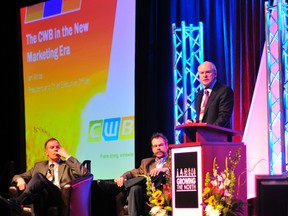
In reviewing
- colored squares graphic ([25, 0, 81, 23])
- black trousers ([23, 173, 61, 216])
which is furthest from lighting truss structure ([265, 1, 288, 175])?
colored squares graphic ([25, 0, 81, 23])

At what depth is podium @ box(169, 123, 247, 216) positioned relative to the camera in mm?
4320

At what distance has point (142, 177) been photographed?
5.62 metres

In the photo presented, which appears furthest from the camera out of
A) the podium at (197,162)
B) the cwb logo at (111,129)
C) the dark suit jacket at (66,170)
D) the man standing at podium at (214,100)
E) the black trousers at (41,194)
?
the cwb logo at (111,129)

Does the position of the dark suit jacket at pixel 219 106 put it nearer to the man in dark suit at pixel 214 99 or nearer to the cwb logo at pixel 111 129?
the man in dark suit at pixel 214 99

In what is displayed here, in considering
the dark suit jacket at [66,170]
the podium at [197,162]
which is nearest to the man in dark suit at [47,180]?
the dark suit jacket at [66,170]

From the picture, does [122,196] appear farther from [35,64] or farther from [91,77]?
[35,64]

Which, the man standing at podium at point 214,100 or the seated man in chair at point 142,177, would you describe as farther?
the seated man in chair at point 142,177

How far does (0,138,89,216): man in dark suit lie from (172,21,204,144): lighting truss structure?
1.14m

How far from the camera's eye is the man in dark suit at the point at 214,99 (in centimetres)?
473

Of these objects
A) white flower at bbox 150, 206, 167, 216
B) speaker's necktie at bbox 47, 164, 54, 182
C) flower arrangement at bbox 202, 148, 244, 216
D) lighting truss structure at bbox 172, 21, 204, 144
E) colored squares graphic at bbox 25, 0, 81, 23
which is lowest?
white flower at bbox 150, 206, 167, 216

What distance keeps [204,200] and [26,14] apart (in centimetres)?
482

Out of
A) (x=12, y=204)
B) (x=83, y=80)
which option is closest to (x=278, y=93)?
(x=83, y=80)

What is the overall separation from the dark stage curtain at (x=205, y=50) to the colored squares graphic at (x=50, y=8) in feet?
3.31

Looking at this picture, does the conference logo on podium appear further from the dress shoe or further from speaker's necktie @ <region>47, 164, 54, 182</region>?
speaker's necktie @ <region>47, 164, 54, 182</region>
